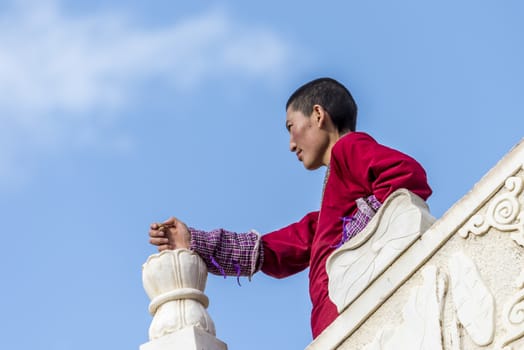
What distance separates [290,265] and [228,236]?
44 centimetres

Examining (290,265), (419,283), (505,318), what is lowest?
→ (505,318)

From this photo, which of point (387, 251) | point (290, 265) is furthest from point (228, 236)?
point (387, 251)

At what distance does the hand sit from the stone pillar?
0.59 ft

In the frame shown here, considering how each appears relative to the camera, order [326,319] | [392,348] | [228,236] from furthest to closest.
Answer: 1. [228,236]
2. [326,319]
3. [392,348]

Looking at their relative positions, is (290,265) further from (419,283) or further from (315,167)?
(419,283)

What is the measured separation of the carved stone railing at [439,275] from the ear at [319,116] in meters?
1.47

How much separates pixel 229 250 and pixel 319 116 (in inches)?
34.3

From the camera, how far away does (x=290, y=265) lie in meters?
7.65

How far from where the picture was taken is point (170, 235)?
23.7 ft

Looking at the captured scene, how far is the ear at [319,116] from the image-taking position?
749 cm

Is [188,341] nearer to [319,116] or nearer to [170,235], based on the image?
[170,235]

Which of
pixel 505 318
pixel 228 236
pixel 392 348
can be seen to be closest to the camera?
pixel 505 318

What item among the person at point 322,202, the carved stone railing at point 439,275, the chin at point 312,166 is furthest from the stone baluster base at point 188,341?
the chin at point 312,166

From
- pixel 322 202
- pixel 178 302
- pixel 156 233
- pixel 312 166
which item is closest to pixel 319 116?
pixel 312 166
